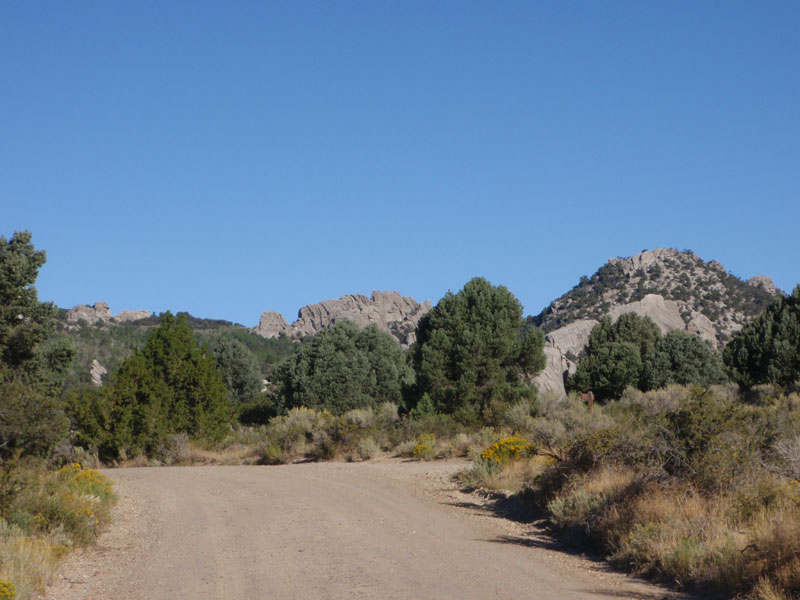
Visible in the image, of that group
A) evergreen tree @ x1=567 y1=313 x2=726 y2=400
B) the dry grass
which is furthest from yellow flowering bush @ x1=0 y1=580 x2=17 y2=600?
evergreen tree @ x1=567 y1=313 x2=726 y2=400

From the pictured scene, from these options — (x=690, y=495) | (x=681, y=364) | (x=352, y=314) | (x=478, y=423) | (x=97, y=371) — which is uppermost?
(x=352, y=314)

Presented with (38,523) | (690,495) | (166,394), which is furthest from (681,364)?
(38,523)

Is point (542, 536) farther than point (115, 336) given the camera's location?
No

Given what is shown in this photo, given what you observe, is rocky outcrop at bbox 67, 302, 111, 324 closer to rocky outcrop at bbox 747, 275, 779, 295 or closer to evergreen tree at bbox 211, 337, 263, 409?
evergreen tree at bbox 211, 337, 263, 409

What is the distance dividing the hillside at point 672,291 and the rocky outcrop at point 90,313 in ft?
200

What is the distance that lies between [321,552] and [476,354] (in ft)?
85.2

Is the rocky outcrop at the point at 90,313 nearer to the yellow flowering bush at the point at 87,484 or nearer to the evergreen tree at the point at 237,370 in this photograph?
the evergreen tree at the point at 237,370

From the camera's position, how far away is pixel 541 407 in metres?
30.1

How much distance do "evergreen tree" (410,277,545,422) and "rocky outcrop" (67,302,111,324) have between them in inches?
2819

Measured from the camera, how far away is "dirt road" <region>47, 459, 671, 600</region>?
8.14 meters

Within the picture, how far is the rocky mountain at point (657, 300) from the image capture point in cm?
7894

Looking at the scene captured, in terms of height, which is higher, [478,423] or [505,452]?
A: [478,423]

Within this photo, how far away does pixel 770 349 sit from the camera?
40875 mm

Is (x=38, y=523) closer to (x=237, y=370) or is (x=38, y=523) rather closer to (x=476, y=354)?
(x=476, y=354)
